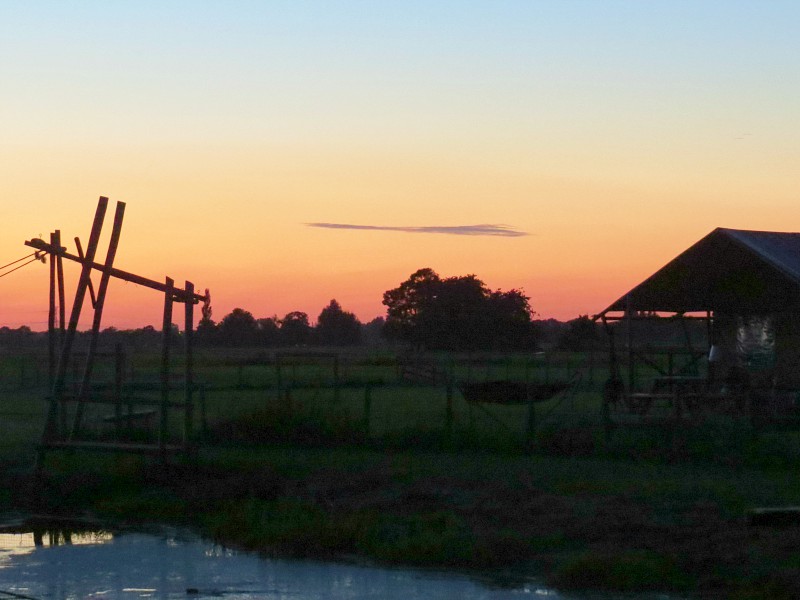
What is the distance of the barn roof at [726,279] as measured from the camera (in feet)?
80.0

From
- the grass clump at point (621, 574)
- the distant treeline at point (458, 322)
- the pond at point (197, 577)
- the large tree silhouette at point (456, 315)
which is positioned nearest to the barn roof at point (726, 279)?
the grass clump at point (621, 574)

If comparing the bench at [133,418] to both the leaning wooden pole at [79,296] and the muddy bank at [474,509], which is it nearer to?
the muddy bank at [474,509]

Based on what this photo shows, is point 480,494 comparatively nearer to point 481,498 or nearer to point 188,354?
point 481,498

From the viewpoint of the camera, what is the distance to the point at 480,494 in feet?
45.2

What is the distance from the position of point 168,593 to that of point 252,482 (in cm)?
531

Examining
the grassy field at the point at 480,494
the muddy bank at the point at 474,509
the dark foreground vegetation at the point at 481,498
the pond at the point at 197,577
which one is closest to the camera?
the pond at the point at 197,577

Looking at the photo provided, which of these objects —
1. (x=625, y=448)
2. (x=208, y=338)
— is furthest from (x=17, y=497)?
(x=208, y=338)

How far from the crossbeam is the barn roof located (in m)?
12.3

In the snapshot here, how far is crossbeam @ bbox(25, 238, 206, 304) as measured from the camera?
16.0m

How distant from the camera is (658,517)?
39.5ft

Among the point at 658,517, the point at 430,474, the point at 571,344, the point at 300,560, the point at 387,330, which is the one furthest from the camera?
the point at 387,330

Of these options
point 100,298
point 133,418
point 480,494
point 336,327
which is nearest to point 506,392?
point 133,418

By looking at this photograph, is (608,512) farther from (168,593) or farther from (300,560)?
(168,593)

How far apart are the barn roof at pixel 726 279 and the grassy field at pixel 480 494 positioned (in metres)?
4.85
